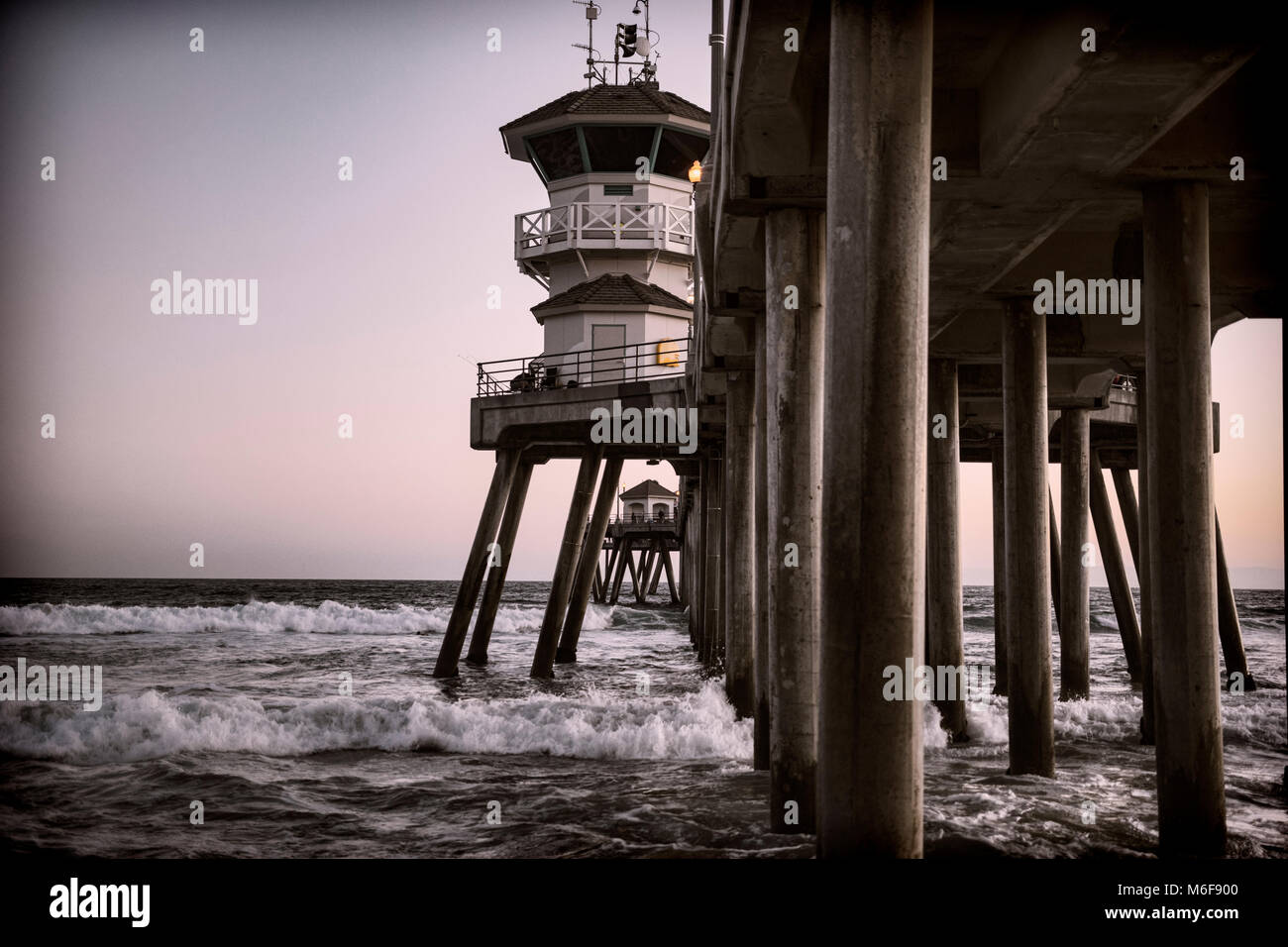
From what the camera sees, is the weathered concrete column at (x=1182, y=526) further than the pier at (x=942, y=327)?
Yes

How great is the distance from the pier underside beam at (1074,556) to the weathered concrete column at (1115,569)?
5.33 metres

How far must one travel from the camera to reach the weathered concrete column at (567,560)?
75.8 ft

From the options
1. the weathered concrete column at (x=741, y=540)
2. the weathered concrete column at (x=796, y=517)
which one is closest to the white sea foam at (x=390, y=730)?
the weathered concrete column at (x=741, y=540)

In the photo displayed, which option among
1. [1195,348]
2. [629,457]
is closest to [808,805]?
[1195,348]

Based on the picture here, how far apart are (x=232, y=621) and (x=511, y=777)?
4339 centimetres

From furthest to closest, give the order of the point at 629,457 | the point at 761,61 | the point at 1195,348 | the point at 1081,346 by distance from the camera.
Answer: the point at 629,457
the point at 1081,346
the point at 1195,348
the point at 761,61

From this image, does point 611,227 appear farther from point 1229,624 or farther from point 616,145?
point 1229,624

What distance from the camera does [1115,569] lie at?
21.5 m

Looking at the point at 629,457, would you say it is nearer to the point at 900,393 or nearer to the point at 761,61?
the point at 761,61

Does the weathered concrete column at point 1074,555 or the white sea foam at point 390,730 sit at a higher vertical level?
the weathered concrete column at point 1074,555

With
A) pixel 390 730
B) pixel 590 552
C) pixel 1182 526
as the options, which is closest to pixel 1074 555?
pixel 1182 526

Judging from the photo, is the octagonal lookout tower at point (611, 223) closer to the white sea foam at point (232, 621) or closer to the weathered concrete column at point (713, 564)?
the weathered concrete column at point (713, 564)

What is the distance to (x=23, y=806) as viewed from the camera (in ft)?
37.5
